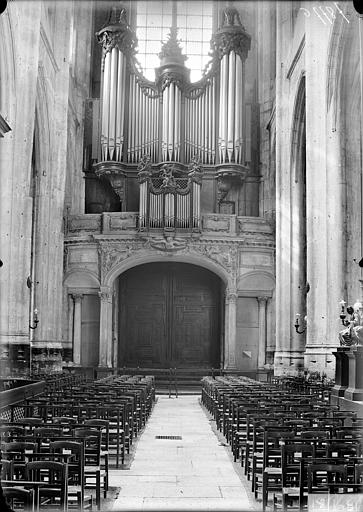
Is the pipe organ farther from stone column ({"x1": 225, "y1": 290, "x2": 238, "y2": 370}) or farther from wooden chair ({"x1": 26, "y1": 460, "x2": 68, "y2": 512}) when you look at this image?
wooden chair ({"x1": 26, "y1": 460, "x2": 68, "y2": 512})

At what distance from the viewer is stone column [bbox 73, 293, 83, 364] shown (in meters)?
29.8

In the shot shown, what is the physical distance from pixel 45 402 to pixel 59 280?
1516 cm

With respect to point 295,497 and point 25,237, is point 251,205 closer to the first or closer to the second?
point 25,237

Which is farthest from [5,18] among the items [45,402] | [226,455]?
[226,455]

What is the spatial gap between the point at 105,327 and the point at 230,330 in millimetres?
4749

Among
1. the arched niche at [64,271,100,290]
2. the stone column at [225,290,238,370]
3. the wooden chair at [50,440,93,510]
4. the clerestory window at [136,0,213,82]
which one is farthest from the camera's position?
the clerestory window at [136,0,213,82]

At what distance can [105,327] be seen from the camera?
29.4 metres

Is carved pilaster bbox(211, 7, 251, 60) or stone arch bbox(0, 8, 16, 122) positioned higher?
carved pilaster bbox(211, 7, 251, 60)

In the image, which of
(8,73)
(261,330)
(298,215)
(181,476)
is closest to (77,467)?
(181,476)

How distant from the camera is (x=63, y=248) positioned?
1148 inches

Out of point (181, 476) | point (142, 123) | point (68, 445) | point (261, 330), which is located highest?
point (142, 123)

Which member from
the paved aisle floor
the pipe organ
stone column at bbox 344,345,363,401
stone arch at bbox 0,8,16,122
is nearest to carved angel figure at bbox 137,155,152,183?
the pipe organ

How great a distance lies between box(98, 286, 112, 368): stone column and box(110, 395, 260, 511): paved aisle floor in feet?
41.8

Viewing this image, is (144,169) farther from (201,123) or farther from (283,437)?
(283,437)
